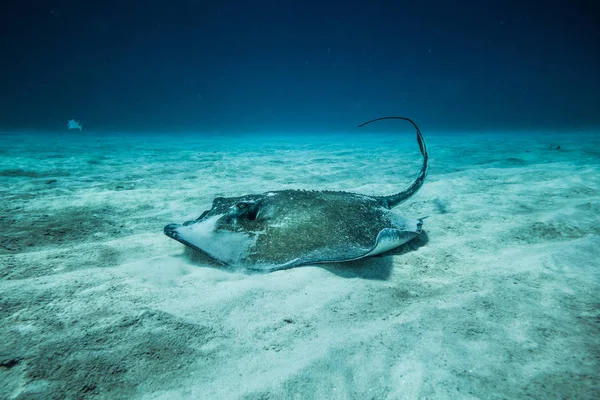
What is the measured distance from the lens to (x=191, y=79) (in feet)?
221

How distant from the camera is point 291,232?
2316 millimetres

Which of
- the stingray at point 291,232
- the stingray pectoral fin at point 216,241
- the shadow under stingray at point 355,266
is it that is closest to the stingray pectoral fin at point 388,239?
the stingray at point 291,232

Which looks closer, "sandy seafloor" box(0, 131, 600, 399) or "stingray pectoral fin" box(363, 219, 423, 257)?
"sandy seafloor" box(0, 131, 600, 399)

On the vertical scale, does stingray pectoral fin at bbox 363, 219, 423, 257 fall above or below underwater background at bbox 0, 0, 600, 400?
above

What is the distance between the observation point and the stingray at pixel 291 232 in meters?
2.08

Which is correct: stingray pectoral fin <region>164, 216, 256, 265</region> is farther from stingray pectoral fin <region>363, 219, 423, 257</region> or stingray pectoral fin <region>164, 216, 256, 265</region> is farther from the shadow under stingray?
stingray pectoral fin <region>363, 219, 423, 257</region>

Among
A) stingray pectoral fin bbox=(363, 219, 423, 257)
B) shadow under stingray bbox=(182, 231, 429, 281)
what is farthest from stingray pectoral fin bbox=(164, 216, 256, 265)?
stingray pectoral fin bbox=(363, 219, 423, 257)

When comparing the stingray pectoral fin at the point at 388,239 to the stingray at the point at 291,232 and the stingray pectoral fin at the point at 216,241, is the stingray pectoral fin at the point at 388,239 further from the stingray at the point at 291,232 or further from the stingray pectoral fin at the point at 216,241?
the stingray pectoral fin at the point at 216,241

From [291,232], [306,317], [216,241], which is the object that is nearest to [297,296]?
[306,317]

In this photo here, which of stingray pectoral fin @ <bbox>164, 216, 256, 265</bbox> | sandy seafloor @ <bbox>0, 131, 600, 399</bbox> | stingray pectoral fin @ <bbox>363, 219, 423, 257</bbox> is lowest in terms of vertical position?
sandy seafloor @ <bbox>0, 131, 600, 399</bbox>

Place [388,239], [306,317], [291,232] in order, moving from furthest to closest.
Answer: [291,232]
[388,239]
[306,317]

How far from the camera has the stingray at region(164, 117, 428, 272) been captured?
6.84 ft

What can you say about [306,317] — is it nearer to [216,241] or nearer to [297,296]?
[297,296]

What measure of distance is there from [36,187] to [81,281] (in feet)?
15.3
